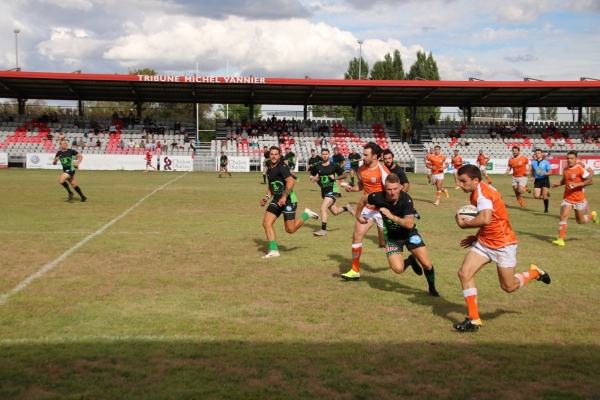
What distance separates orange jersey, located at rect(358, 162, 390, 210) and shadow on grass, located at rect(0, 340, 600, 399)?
4.28 meters

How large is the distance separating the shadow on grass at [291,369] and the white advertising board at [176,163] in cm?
3684

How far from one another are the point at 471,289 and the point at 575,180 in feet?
23.6

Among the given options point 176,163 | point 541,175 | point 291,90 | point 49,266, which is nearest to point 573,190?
point 541,175

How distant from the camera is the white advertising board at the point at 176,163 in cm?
4141

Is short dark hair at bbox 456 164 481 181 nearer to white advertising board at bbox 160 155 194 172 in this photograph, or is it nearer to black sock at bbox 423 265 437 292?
black sock at bbox 423 265 437 292

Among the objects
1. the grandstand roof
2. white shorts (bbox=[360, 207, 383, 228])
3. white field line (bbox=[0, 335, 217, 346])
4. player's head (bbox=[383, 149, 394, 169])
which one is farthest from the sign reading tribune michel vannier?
white field line (bbox=[0, 335, 217, 346])

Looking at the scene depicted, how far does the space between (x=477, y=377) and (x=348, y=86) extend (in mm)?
40877

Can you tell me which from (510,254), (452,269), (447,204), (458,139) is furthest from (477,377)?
(458,139)

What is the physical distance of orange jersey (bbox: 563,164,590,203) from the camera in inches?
468

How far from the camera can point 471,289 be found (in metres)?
6.31

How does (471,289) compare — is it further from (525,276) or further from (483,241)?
(525,276)

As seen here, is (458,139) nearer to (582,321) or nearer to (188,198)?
(188,198)

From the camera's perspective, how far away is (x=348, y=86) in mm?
44188

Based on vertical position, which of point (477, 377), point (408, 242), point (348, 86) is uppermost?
point (348, 86)
